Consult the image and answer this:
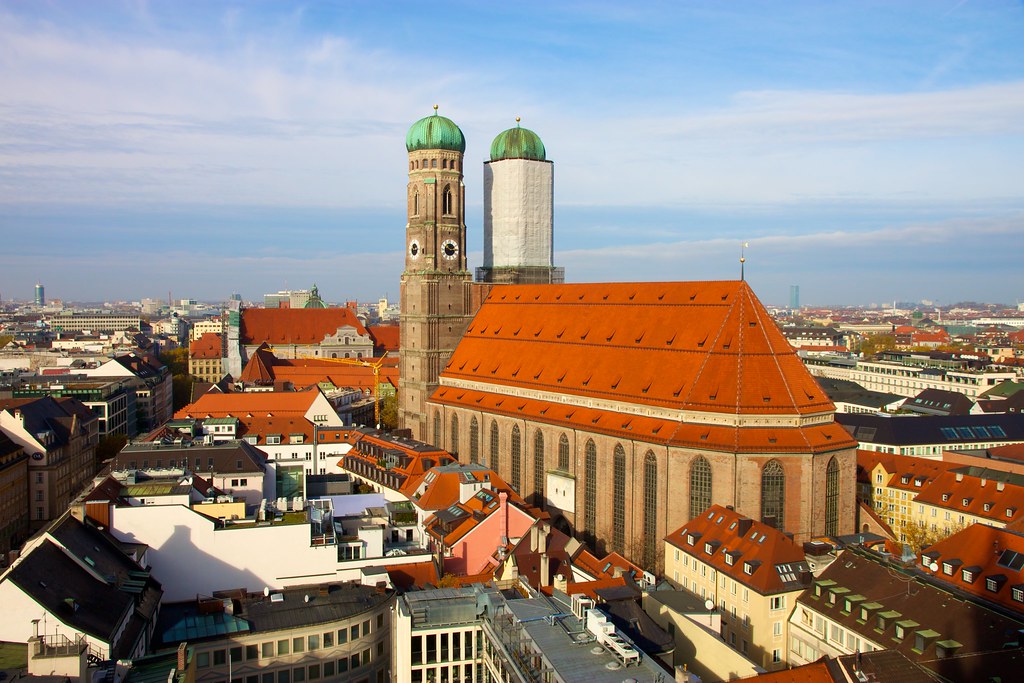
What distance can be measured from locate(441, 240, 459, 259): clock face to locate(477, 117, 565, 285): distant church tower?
9332mm

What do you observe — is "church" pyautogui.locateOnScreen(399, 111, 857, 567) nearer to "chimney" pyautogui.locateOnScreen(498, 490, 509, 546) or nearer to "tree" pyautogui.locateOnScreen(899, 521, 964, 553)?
"tree" pyautogui.locateOnScreen(899, 521, 964, 553)

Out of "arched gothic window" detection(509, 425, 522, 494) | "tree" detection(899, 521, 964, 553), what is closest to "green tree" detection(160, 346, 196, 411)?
"arched gothic window" detection(509, 425, 522, 494)

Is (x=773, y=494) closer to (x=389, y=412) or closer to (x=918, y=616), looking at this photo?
(x=918, y=616)

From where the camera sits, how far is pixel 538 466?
77.3 metres

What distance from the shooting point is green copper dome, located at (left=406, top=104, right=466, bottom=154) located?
95.9 meters

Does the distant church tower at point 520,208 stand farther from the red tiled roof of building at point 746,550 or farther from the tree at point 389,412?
the red tiled roof of building at point 746,550

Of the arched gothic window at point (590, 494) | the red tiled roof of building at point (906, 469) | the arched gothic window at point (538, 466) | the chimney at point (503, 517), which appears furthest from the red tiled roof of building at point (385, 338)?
the chimney at point (503, 517)

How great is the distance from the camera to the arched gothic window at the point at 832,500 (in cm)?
6331

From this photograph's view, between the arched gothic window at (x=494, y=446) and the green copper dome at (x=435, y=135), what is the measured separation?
3070 centimetres

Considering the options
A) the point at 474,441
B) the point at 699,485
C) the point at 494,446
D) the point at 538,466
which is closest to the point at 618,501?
the point at 699,485

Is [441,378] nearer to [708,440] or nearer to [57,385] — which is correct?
[708,440]

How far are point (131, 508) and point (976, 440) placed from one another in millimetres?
81400

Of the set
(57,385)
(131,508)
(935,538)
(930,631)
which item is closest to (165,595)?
(131,508)

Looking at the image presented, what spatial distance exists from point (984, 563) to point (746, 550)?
12.0 metres
